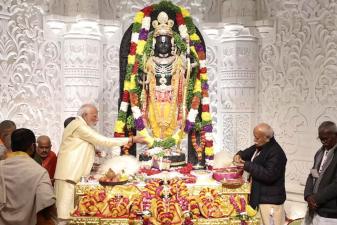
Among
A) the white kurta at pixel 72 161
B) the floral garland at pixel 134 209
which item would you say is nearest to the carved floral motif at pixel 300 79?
the white kurta at pixel 72 161

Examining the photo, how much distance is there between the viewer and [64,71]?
25.8 feet

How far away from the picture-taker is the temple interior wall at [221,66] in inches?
294

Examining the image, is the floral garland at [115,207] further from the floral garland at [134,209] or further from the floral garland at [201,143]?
the floral garland at [201,143]

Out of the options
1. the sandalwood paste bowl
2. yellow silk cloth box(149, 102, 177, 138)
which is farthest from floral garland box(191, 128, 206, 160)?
the sandalwood paste bowl

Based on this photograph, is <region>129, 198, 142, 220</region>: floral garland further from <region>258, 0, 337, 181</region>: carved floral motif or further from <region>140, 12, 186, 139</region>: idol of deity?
<region>258, 0, 337, 181</region>: carved floral motif

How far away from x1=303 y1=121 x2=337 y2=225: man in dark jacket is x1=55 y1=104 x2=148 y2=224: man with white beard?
2.49 metres

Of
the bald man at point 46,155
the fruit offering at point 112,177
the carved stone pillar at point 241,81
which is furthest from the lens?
the carved stone pillar at point 241,81

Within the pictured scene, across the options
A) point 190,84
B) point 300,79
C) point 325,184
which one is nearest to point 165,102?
point 190,84

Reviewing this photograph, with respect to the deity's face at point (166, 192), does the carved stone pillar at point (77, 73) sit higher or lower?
higher

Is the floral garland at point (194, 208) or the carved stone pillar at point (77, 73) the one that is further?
the carved stone pillar at point (77, 73)

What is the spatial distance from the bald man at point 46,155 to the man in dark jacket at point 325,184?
10.8 feet

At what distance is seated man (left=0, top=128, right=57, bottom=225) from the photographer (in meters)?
3.88

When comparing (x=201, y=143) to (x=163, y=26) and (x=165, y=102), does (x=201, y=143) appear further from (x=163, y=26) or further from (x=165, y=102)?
(x=163, y=26)

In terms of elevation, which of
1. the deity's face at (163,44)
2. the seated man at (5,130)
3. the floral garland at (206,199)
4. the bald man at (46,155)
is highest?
the deity's face at (163,44)
